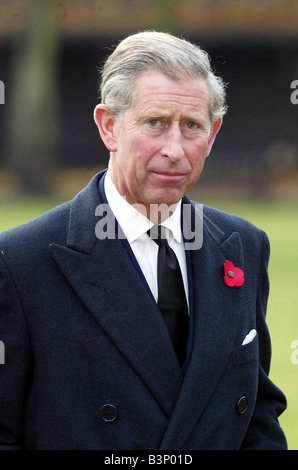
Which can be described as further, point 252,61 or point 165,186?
point 252,61

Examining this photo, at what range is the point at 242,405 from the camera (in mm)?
2984

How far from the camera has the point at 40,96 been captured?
974 inches

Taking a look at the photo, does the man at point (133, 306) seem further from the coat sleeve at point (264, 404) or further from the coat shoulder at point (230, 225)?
the coat shoulder at point (230, 225)

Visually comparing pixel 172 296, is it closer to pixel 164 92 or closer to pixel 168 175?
pixel 168 175

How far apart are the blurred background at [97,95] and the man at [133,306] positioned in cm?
1853

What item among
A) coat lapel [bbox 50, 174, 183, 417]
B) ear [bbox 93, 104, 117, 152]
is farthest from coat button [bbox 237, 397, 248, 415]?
ear [bbox 93, 104, 117, 152]

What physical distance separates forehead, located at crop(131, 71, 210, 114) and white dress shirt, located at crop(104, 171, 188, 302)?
329 mm

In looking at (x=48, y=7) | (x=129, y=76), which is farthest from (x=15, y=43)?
(x=129, y=76)

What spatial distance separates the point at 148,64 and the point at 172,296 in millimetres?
753

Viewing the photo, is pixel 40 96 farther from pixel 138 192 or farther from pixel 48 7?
pixel 138 192

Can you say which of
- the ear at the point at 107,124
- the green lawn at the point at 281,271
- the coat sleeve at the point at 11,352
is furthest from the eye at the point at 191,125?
the green lawn at the point at 281,271

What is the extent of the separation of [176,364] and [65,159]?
72.2 feet

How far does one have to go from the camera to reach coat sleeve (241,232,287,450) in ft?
10.1

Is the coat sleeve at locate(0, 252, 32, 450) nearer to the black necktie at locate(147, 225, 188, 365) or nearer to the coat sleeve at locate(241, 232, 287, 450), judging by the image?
the black necktie at locate(147, 225, 188, 365)
